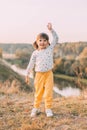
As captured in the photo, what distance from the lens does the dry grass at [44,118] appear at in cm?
620

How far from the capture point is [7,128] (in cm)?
630

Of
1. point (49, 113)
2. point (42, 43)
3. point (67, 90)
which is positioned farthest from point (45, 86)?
point (67, 90)

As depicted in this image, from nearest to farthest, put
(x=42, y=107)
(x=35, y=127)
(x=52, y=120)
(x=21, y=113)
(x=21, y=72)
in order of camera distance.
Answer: (x=35, y=127) < (x=52, y=120) < (x=21, y=113) < (x=42, y=107) < (x=21, y=72)

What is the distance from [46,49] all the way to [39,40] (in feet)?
0.67

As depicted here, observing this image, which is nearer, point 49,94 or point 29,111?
point 49,94

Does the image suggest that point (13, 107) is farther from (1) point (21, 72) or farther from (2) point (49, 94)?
(1) point (21, 72)

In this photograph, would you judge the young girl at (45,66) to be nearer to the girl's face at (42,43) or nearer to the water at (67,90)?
the girl's face at (42,43)

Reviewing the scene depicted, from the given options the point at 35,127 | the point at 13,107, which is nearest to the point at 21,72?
the point at 13,107

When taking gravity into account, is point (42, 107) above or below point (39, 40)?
below

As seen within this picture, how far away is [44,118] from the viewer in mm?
6715

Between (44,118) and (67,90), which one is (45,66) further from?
(67,90)

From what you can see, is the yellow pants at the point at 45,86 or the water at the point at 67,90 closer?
the yellow pants at the point at 45,86

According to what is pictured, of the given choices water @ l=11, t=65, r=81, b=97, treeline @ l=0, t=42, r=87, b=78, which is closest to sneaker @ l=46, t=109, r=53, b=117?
water @ l=11, t=65, r=81, b=97

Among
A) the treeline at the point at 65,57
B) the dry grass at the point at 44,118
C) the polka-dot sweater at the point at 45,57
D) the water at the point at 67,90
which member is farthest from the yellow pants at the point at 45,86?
the treeline at the point at 65,57
